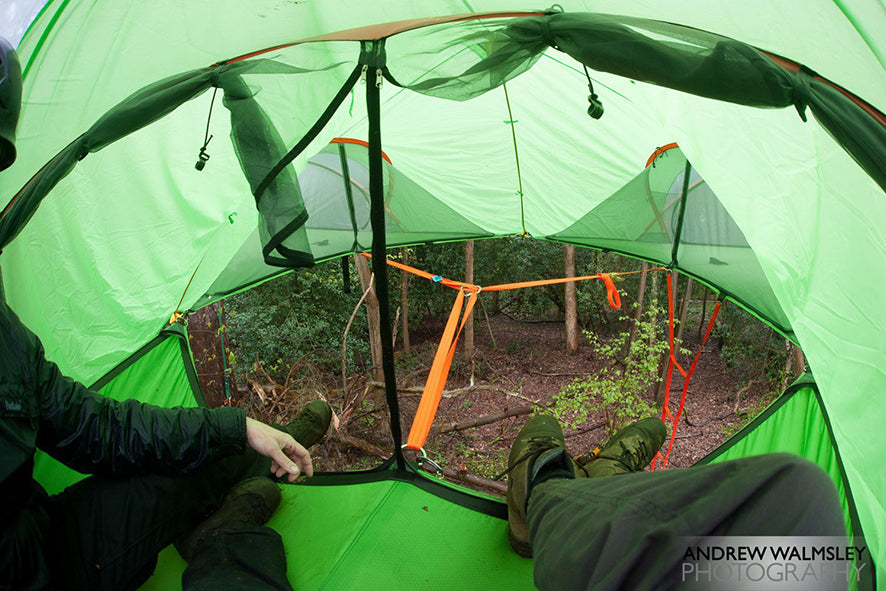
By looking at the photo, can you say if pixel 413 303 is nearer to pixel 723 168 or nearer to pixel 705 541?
pixel 723 168

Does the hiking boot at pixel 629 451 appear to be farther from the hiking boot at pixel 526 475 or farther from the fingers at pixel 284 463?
the fingers at pixel 284 463

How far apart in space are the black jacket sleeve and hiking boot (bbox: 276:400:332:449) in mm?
557

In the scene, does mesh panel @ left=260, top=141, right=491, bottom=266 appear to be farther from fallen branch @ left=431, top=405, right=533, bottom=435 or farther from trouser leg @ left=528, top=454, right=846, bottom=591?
trouser leg @ left=528, top=454, right=846, bottom=591

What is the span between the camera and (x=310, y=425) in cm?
188

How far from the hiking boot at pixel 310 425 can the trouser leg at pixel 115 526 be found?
0.55 m

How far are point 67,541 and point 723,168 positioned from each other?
1.77 m

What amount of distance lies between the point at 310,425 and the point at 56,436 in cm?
88

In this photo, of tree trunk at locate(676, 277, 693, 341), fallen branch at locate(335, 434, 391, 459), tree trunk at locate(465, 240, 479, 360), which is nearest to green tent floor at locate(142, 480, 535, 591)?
fallen branch at locate(335, 434, 391, 459)

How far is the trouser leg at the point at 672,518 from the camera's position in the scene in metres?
0.57

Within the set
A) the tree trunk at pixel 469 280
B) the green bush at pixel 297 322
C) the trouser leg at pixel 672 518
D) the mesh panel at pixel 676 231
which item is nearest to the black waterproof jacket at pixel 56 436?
the trouser leg at pixel 672 518

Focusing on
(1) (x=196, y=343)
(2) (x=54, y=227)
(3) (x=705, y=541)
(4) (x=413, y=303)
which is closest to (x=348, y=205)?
(1) (x=196, y=343)

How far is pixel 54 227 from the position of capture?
1.52 meters

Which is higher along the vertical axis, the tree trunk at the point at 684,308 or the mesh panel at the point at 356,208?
the mesh panel at the point at 356,208

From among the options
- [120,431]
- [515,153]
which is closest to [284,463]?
[120,431]
